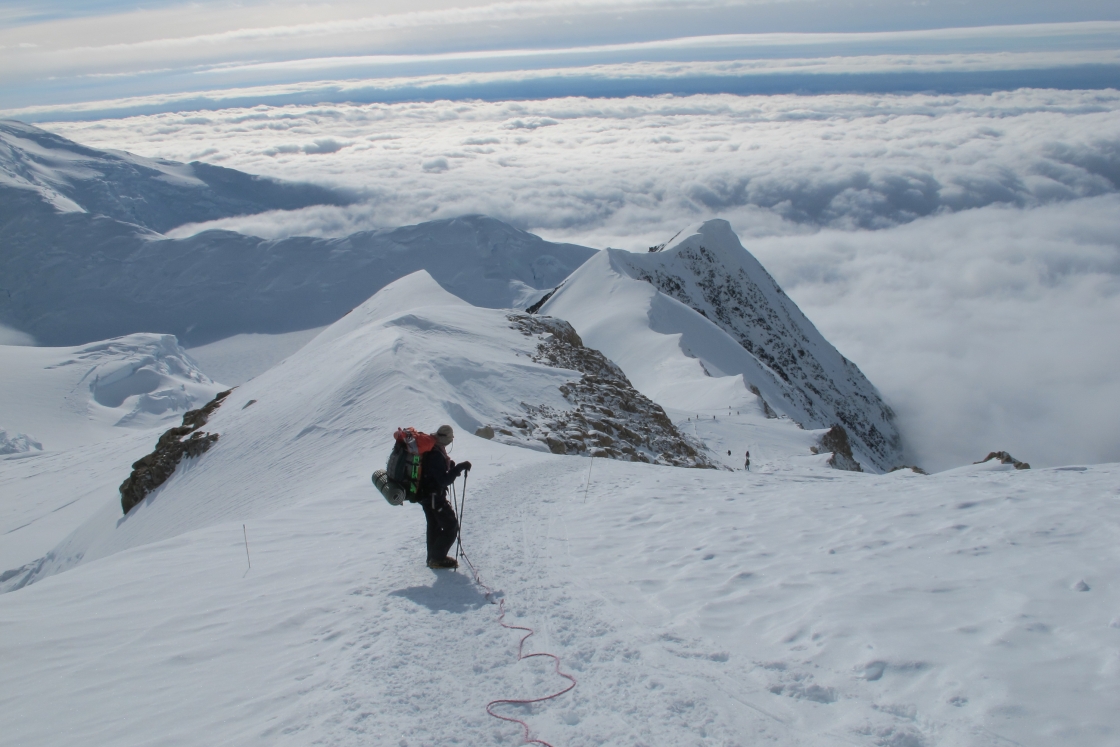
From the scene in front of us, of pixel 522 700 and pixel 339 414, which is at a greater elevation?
pixel 522 700

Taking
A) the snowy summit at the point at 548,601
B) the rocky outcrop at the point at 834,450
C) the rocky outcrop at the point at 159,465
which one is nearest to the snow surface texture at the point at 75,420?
the rocky outcrop at the point at 159,465

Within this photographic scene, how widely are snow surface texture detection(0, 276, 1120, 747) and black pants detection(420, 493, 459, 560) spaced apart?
14.8 inches

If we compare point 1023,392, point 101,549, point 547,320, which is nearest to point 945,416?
point 1023,392

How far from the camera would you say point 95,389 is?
326ft

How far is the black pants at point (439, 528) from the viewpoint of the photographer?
7901mm

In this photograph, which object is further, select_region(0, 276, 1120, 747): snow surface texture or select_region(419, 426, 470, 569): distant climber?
select_region(419, 426, 470, 569): distant climber

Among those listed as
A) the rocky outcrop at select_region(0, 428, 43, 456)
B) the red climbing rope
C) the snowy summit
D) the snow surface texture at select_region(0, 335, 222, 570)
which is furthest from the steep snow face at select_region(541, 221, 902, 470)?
the rocky outcrop at select_region(0, 428, 43, 456)

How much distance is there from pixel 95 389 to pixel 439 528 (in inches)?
4518

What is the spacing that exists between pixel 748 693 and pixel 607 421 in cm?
1786

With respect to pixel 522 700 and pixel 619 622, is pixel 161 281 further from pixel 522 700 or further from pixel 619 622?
pixel 522 700

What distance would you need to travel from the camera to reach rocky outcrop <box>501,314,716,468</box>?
65.0ft

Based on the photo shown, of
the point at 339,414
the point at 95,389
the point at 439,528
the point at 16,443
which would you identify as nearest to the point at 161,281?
the point at 95,389

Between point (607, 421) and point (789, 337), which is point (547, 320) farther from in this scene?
point (789, 337)

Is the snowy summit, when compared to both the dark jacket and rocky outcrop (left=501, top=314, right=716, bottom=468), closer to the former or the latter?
rocky outcrop (left=501, top=314, right=716, bottom=468)
